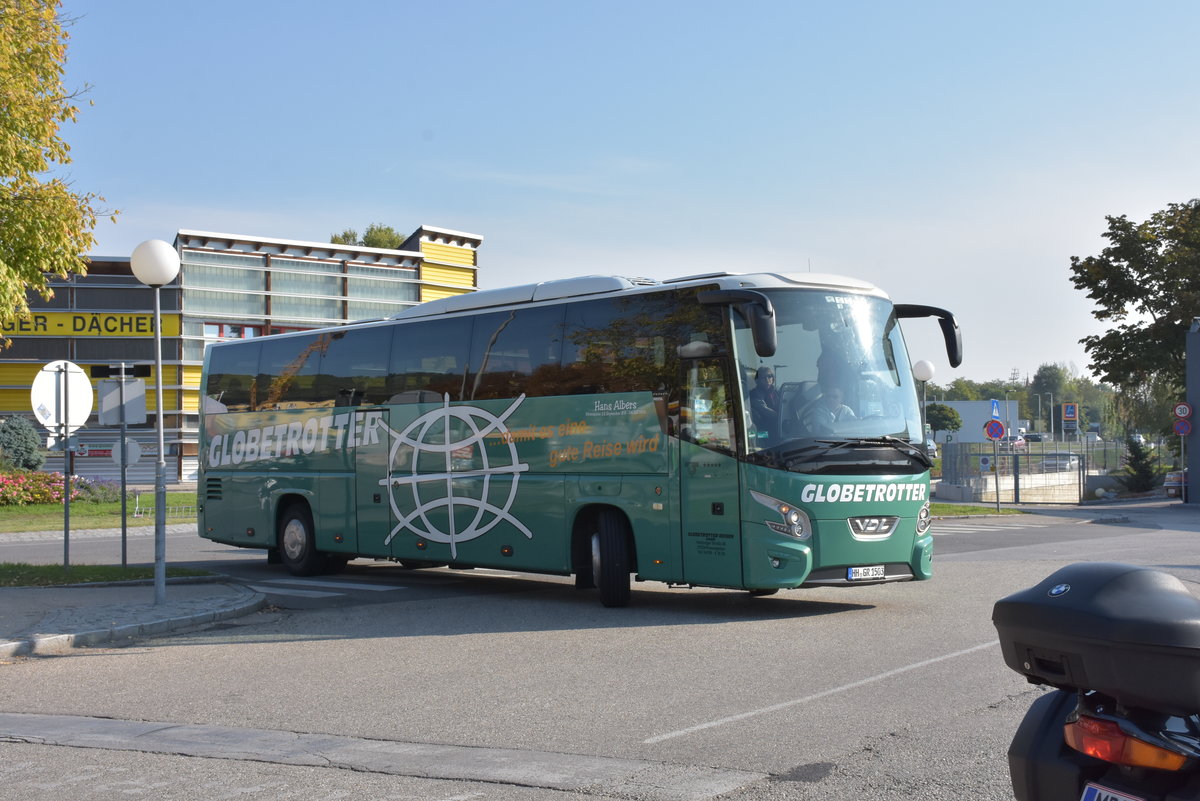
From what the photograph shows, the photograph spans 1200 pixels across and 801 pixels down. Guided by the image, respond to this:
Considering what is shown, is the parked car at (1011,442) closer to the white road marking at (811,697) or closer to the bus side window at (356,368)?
the bus side window at (356,368)

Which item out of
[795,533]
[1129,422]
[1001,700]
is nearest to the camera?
[1001,700]

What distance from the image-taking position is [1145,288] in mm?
46312

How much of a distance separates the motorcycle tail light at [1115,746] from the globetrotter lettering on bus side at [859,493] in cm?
848

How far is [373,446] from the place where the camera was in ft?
53.3

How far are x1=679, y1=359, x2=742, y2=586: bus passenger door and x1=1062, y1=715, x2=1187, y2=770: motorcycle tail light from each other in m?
8.64

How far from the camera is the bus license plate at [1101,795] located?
10.0 feet

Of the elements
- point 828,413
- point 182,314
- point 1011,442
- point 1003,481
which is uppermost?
point 182,314

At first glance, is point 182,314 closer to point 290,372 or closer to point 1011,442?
point 290,372

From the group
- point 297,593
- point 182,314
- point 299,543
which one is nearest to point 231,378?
point 299,543

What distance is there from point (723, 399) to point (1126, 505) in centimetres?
3339

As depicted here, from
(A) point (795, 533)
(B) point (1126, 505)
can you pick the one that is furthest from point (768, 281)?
(B) point (1126, 505)

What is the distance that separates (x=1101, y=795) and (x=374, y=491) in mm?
13839

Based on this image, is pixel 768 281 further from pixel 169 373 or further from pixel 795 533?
pixel 169 373

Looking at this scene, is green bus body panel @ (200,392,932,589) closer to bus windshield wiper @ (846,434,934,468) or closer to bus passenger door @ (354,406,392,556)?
bus passenger door @ (354,406,392,556)
